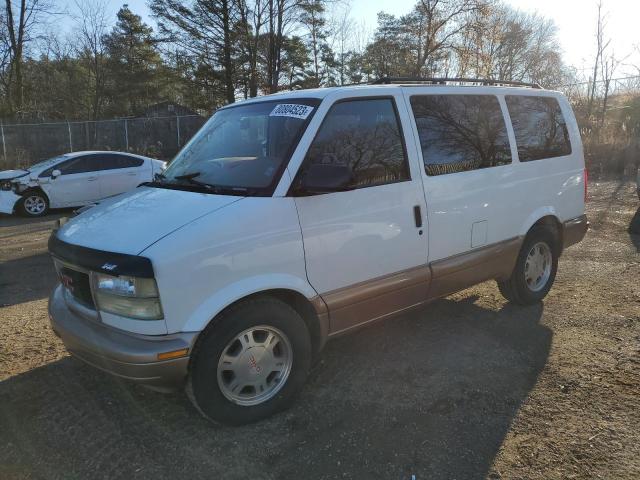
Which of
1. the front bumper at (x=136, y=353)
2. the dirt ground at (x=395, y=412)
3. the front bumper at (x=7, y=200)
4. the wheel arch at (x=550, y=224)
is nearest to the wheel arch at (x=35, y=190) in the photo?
the front bumper at (x=7, y=200)

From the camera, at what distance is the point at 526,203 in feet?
14.8

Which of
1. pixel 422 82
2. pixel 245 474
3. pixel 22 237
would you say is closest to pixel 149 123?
pixel 22 237

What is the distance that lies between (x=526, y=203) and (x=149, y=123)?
24.1m

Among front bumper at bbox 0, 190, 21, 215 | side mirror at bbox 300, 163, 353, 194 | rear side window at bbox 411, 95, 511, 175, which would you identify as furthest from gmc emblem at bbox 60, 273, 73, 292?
front bumper at bbox 0, 190, 21, 215

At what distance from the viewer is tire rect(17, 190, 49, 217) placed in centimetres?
1117

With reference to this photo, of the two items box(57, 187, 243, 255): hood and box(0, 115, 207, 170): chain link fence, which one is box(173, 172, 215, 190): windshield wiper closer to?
box(57, 187, 243, 255): hood

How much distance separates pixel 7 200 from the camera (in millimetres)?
11070

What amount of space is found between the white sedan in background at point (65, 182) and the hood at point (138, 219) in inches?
346

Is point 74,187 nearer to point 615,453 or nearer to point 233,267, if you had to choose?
point 233,267

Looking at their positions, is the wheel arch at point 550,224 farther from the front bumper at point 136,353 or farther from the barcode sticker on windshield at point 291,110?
the front bumper at point 136,353

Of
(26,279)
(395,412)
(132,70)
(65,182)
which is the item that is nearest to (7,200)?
(65,182)

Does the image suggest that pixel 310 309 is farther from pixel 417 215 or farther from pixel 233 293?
pixel 417 215

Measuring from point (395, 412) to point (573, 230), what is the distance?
10.5 feet

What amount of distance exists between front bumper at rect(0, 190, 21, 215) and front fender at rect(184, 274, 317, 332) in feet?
34.7
